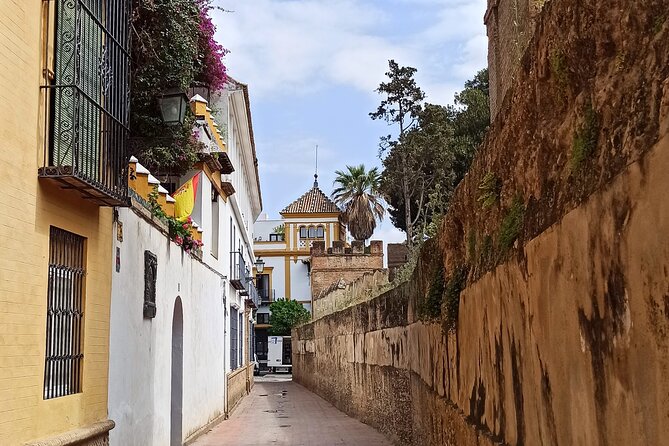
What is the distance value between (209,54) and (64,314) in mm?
10501

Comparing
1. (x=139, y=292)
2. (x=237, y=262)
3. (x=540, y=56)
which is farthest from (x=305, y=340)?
(x=540, y=56)

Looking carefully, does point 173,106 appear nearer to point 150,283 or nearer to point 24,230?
point 150,283

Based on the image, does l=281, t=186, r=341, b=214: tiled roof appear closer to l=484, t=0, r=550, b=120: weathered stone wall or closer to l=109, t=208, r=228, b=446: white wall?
l=109, t=208, r=228, b=446: white wall

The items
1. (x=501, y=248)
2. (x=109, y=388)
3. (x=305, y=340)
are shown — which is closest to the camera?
(x=501, y=248)

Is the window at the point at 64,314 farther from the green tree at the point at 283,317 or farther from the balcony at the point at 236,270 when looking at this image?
the green tree at the point at 283,317

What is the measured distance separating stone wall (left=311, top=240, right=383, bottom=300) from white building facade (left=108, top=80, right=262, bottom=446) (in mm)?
18209

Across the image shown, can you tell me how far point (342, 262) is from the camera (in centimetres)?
4278

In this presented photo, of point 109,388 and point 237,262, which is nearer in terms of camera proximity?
point 109,388

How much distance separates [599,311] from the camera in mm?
2494

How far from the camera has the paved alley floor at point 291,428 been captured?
1400cm

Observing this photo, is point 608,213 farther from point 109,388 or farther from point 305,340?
point 305,340

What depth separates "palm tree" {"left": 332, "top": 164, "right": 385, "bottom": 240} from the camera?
6019 cm

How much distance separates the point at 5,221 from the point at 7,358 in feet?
3.22

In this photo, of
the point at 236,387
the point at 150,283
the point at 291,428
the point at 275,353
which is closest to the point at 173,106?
the point at 150,283
